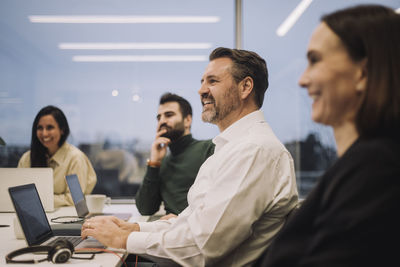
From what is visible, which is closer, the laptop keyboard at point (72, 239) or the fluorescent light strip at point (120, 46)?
the laptop keyboard at point (72, 239)

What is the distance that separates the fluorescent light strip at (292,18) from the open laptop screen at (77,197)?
7.96 ft

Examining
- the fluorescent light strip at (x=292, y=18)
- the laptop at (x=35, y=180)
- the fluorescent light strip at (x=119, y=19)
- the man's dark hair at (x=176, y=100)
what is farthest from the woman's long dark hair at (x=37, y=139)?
the fluorescent light strip at (x=292, y=18)

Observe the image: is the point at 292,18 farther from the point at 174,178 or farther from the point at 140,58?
the point at 174,178

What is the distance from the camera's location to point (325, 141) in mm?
3336

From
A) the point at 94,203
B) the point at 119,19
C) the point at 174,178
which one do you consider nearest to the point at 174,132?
the point at 174,178

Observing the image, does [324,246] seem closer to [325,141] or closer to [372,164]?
[372,164]

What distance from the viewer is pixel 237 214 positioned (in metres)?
1.04

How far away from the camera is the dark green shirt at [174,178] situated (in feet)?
6.89

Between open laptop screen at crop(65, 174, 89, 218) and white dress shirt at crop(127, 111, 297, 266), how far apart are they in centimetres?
80

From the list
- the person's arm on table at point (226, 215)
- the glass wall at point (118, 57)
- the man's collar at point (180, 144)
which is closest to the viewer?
the person's arm on table at point (226, 215)

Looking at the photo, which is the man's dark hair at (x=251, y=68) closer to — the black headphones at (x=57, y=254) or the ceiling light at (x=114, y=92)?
the black headphones at (x=57, y=254)

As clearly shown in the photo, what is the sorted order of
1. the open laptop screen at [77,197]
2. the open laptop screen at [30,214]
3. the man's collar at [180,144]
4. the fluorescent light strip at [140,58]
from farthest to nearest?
the fluorescent light strip at [140,58], the man's collar at [180,144], the open laptop screen at [77,197], the open laptop screen at [30,214]

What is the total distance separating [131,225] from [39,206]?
15.5 inches

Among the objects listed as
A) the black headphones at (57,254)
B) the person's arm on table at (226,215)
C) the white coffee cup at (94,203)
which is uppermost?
the person's arm on table at (226,215)
